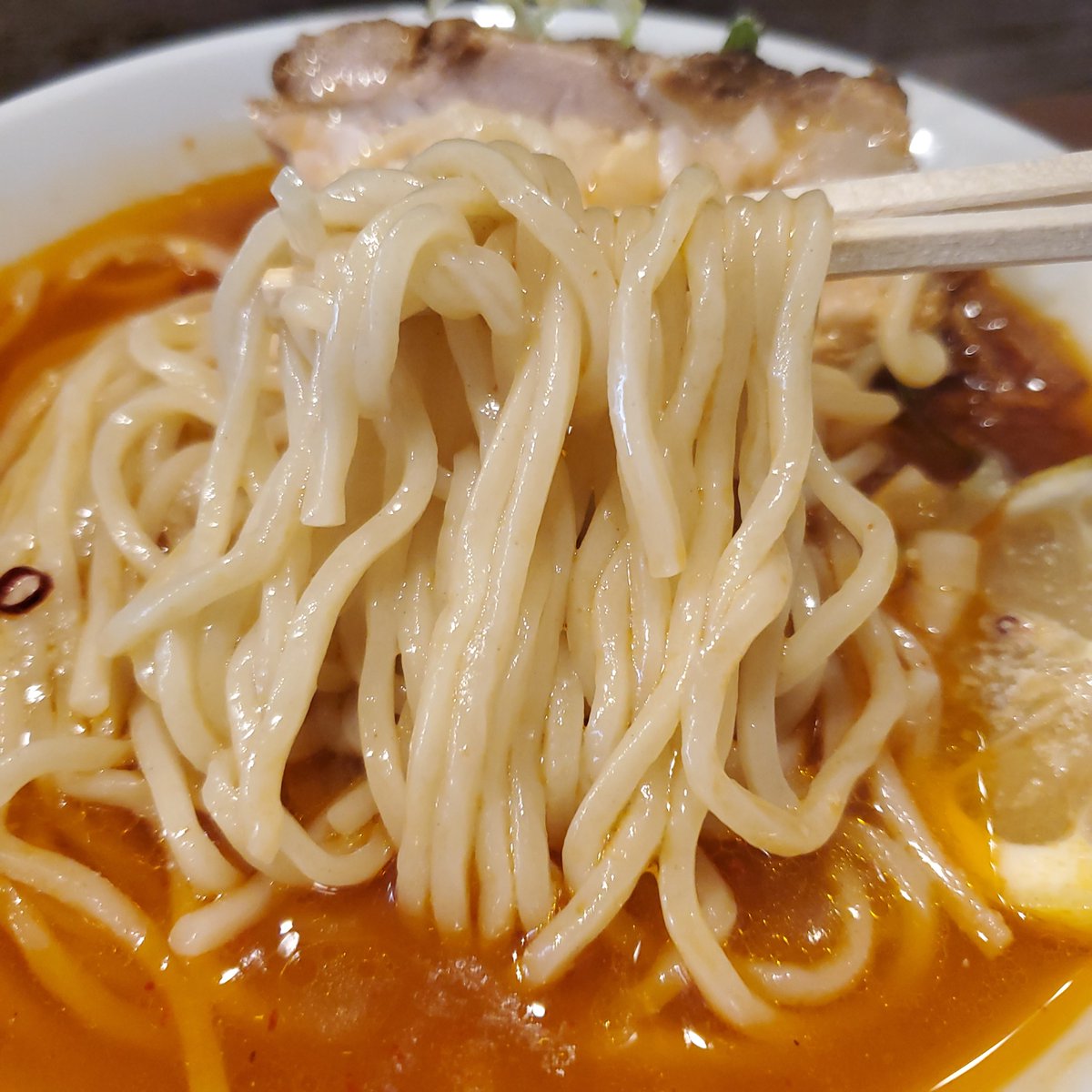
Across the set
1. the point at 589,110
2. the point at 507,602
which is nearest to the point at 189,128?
the point at 589,110

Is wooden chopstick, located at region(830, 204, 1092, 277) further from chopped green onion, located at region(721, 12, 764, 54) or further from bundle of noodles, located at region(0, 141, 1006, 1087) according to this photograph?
chopped green onion, located at region(721, 12, 764, 54)

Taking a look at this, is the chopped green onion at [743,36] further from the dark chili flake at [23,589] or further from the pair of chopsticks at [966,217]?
the dark chili flake at [23,589]

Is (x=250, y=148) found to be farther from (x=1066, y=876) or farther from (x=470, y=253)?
(x=1066, y=876)

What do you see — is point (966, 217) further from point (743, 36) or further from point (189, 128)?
point (189, 128)

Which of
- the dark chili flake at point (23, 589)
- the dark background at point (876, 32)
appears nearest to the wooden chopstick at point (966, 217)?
the dark chili flake at point (23, 589)

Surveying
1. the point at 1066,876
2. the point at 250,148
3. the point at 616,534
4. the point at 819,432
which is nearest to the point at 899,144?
the point at 819,432

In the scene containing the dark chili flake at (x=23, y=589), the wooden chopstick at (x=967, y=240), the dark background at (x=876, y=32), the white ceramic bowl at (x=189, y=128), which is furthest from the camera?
the dark background at (x=876, y=32)

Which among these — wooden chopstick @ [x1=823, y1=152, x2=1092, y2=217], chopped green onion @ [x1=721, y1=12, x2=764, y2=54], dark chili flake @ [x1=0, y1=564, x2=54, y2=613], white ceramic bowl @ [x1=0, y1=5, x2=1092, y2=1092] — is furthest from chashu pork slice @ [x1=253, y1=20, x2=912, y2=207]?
dark chili flake @ [x1=0, y1=564, x2=54, y2=613]
